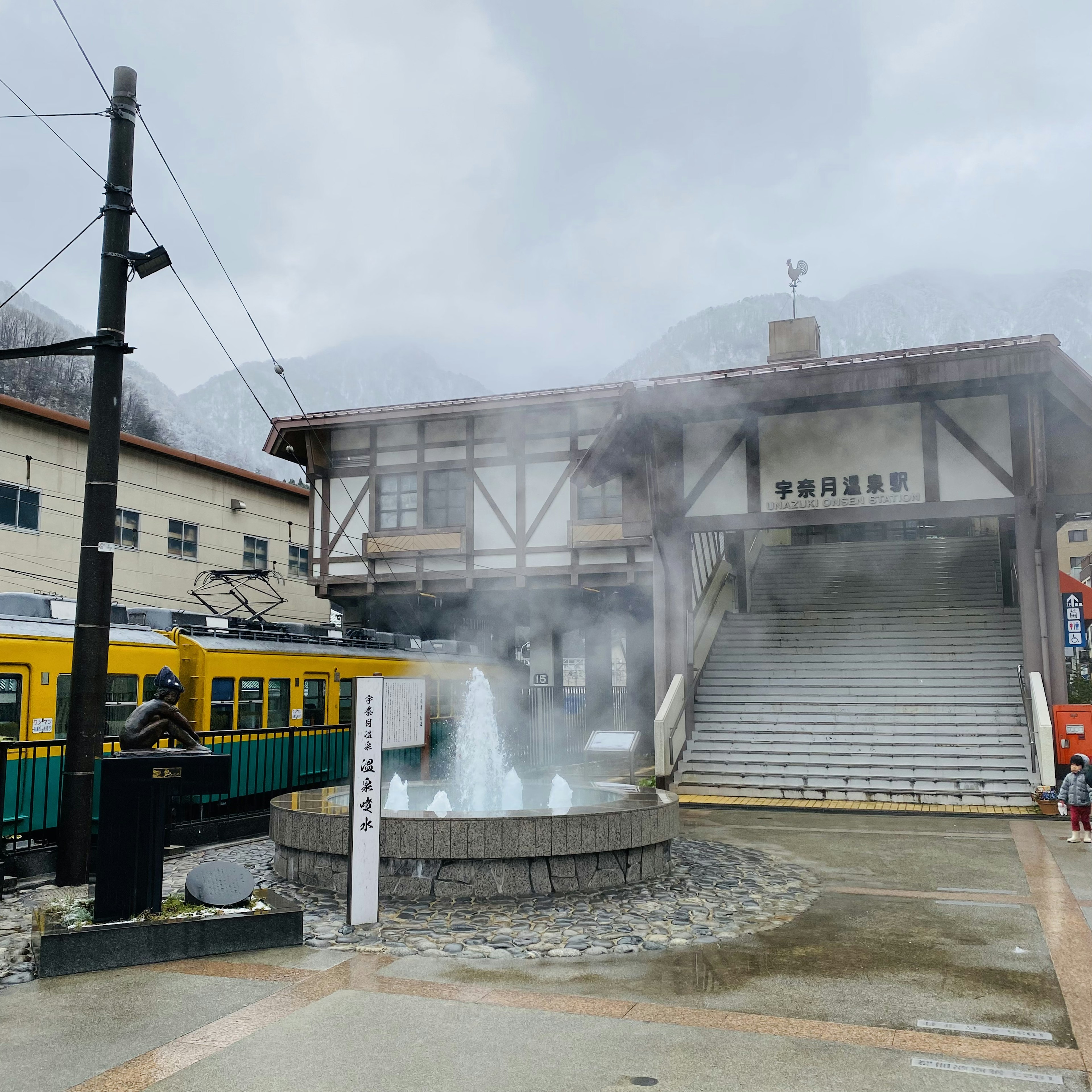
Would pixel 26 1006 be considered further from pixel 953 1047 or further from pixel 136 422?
pixel 136 422

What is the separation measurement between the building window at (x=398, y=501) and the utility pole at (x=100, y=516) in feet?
40.7

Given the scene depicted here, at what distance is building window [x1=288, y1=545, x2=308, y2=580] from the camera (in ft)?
89.1

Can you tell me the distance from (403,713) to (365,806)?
0.81m

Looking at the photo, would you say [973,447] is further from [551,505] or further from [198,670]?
[198,670]

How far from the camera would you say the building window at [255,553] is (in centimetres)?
2522

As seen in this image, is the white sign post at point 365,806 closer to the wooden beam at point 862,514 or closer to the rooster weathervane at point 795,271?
the wooden beam at point 862,514

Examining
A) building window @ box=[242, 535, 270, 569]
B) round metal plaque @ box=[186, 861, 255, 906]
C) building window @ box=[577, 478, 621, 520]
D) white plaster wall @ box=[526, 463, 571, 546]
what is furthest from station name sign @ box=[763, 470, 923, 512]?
building window @ box=[242, 535, 270, 569]

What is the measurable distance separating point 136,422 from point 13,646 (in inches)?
2058

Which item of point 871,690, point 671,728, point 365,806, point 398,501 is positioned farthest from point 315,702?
point 871,690

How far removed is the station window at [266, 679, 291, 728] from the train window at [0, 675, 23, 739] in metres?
3.66

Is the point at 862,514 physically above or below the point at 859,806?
above

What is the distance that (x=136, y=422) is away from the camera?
5703cm

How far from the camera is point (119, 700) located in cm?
1057

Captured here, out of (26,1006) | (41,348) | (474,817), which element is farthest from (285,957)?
(41,348)
